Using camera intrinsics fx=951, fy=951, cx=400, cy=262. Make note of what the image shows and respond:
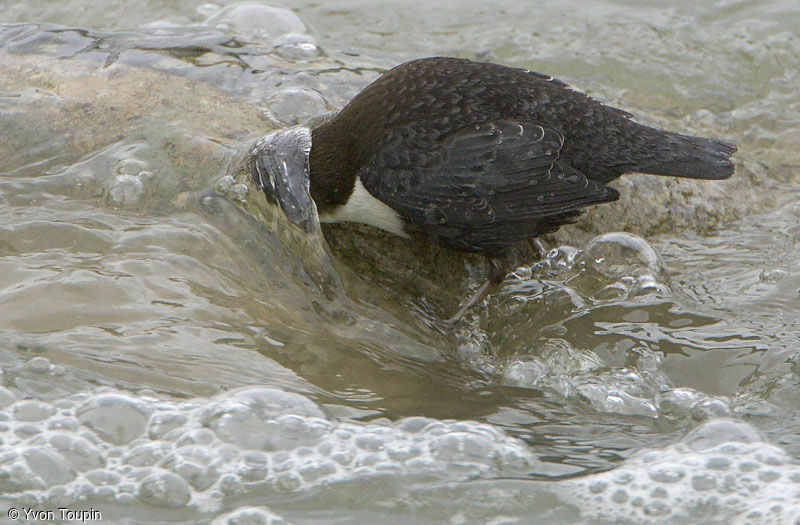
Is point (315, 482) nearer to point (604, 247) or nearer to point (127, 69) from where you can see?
point (604, 247)

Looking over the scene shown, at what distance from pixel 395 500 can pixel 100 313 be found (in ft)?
3.97

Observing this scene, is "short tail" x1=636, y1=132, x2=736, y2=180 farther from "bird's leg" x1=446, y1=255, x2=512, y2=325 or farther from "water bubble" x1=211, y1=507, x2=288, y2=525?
"water bubble" x1=211, y1=507, x2=288, y2=525

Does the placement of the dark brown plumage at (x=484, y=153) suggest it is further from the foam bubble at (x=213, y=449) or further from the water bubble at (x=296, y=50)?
the water bubble at (x=296, y=50)

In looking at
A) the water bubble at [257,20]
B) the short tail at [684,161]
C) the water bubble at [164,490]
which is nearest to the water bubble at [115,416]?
the water bubble at [164,490]

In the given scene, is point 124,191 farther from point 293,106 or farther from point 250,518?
point 250,518

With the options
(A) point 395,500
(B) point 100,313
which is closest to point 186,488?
(A) point 395,500

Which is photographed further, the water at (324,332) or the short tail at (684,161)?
the short tail at (684,161)

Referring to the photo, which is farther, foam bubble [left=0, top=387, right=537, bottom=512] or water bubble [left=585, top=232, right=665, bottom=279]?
water bubble [left=585, top=232, right=665, bottom=279]

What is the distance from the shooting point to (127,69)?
4.72m

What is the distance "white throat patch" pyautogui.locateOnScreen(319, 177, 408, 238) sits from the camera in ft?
12.7

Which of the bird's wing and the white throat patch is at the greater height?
the bird's wing

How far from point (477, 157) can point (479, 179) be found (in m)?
0.09

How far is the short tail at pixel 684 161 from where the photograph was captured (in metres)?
3.96

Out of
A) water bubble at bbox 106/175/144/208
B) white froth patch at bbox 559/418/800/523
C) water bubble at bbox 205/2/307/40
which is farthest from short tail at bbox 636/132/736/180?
water bubble at bbox 205/2/307/40
